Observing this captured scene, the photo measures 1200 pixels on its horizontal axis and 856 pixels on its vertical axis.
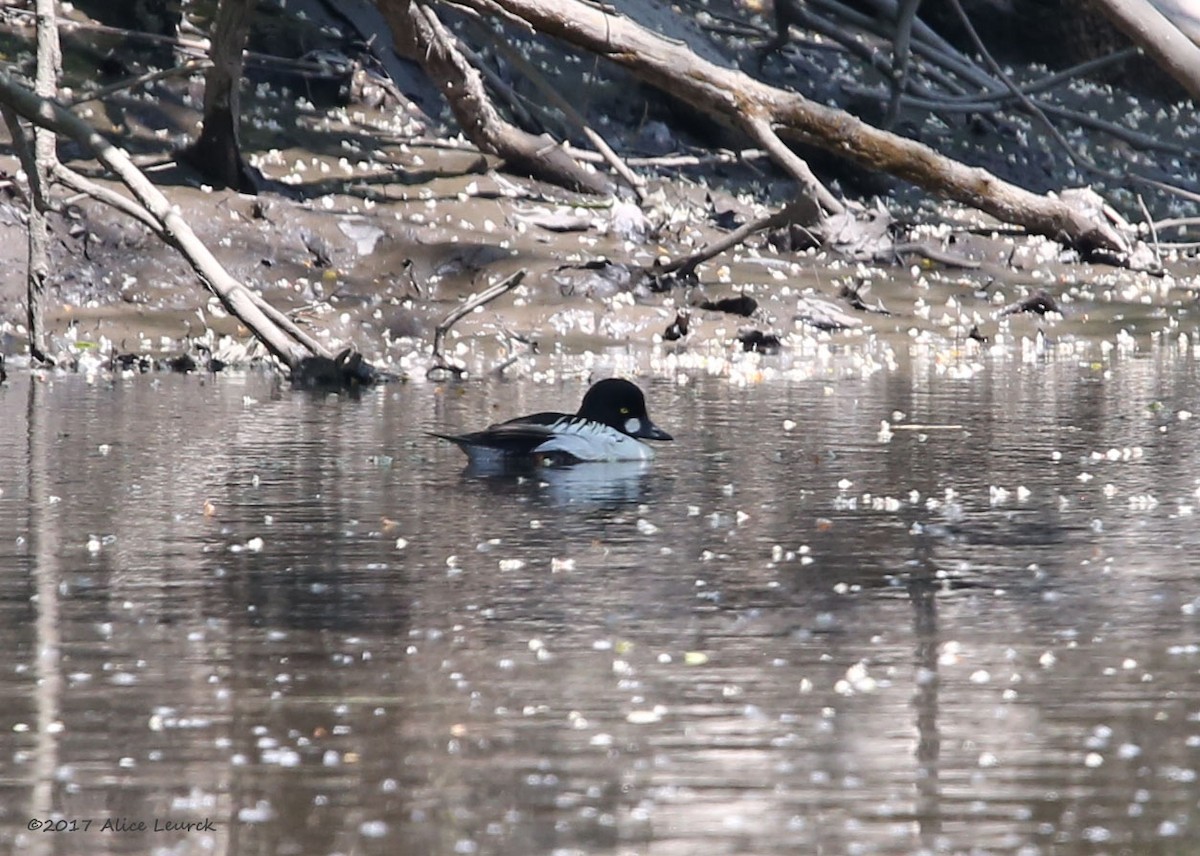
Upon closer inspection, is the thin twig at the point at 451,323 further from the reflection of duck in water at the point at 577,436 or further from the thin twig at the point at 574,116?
the reflection of duck in water at the point at 577,436

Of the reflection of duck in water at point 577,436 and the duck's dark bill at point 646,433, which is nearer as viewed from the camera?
the reflection of duck in water at point 577,436

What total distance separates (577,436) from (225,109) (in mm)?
7915

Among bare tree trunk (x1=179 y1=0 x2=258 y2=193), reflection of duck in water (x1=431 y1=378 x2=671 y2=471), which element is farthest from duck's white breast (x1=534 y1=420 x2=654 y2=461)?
bare tree trunk (x1=179 y1=0 x2=258 y2=193)

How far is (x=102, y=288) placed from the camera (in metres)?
15.1

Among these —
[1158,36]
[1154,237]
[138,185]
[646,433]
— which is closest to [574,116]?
[1158,36]

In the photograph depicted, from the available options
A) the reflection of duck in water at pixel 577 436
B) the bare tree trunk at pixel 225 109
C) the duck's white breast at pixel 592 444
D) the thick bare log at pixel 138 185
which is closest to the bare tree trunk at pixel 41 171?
the thick bare log at pixel 138 185

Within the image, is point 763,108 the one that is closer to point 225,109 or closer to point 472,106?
point 472,106

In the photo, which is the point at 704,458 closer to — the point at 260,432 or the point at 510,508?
the point at 510,508

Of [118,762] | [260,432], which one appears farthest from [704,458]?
[118,762]

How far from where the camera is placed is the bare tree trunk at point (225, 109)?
621 inches

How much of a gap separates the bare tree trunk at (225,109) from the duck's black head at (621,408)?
7332 mm

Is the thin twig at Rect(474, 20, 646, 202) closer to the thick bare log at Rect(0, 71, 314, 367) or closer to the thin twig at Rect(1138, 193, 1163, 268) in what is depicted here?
the thin twig at Rect(1138, 193, 1163, 268)

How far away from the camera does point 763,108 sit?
16062 millimetres

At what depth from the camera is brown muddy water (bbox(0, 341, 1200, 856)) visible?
3984mm
